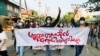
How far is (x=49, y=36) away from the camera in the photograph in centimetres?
1203

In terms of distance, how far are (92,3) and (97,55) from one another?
22.3 m

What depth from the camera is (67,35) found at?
12.1 meters

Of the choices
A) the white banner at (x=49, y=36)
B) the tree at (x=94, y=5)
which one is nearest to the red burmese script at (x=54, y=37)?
the white banner at (x=49, y=36)

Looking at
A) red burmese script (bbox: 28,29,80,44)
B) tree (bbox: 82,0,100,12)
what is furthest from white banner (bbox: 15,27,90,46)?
tree (bbox: 82,0,100,12)

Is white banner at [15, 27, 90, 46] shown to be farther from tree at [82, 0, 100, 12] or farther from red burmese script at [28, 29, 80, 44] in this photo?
tree at [82, 0, 100, 12]

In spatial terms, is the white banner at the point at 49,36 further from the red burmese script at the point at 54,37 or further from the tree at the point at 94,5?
the tree at the point at 94,5

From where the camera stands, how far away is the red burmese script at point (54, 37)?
472 inches

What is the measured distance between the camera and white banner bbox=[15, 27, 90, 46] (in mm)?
11977

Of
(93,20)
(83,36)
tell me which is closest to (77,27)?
(83,36)

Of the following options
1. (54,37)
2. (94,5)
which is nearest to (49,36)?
(54,37)

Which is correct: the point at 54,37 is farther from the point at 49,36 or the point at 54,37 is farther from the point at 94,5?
the point at 94,5

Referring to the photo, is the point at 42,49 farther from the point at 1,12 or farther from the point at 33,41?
the point at 1,12

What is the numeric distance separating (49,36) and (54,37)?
19 cm

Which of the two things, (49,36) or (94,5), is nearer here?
(49,36)
